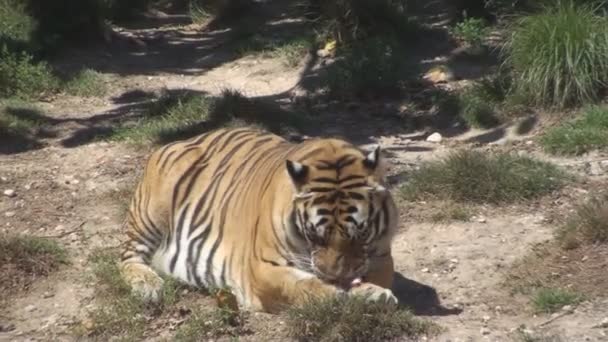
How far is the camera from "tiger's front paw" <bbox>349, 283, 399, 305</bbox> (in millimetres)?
5387

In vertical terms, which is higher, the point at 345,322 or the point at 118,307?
the point at 345,322

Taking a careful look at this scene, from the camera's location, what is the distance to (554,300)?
5.70 m

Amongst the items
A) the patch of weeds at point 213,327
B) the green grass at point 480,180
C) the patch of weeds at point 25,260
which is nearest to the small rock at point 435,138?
the green grass at point 480,180

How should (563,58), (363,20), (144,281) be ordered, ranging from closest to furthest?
(144,281) → (563,58) → (363,20)

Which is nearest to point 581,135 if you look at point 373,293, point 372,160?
point 372,160

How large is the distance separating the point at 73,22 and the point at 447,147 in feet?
19.3

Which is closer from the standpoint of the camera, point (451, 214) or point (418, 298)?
point (418, 298)

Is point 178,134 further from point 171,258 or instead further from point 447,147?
point 171,258

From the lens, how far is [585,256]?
6.34 metres

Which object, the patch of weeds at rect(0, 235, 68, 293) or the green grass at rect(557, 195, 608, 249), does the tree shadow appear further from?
the patch of weeds at rect(0, 235, 68, 293)

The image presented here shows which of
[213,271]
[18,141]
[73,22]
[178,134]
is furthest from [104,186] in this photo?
[73,22]

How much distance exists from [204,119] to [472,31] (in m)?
3.47

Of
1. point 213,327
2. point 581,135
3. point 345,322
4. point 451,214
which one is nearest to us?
point 345,322

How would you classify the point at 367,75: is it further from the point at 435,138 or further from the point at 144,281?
the point at 144,281
